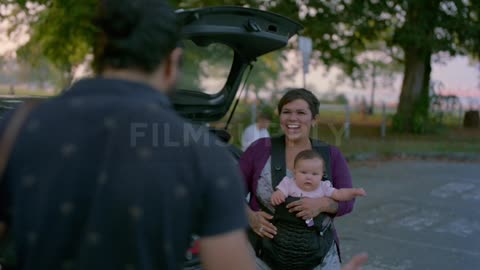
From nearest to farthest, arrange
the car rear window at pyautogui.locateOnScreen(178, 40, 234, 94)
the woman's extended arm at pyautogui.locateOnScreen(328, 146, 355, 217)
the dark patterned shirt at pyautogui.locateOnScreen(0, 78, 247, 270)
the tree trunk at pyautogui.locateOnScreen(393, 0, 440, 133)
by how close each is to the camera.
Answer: the dark patterned shirt at pyautogui.locateOnScreen(0, 78, 247, 270), the woman's extended arm at pyautogui.locateOnScreen(328, 146, 355, 217), the car rear window at pyautogui.locateOnScreen(178, 40, 234, 94), the tree trunk at pyautogui.locateOnScreen(393, 0, 440, 133)

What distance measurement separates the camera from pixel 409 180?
413 inches

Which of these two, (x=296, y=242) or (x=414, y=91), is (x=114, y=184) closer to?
(x=296, y=242)

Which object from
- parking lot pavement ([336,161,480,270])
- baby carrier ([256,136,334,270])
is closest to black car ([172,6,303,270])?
baby carrier ([256,136,334,270])

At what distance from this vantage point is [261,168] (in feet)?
10.1

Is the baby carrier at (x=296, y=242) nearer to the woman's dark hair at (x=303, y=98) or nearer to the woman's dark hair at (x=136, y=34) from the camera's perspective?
the woman's dark hair at (x=303, y=98)

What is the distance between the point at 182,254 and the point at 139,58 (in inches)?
19.2

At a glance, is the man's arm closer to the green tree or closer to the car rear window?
the car rear window

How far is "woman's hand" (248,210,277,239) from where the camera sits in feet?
9.47

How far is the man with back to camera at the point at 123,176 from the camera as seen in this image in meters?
1.23

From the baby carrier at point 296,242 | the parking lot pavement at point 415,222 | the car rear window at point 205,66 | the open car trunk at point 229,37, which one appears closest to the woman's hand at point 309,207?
the baby carrier at point 296,242

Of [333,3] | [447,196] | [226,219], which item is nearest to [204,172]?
[226,219]

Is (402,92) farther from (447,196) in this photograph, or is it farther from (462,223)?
(462,223)

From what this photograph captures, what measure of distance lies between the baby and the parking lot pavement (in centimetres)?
274

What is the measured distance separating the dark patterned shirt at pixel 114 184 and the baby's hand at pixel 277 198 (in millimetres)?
1528
